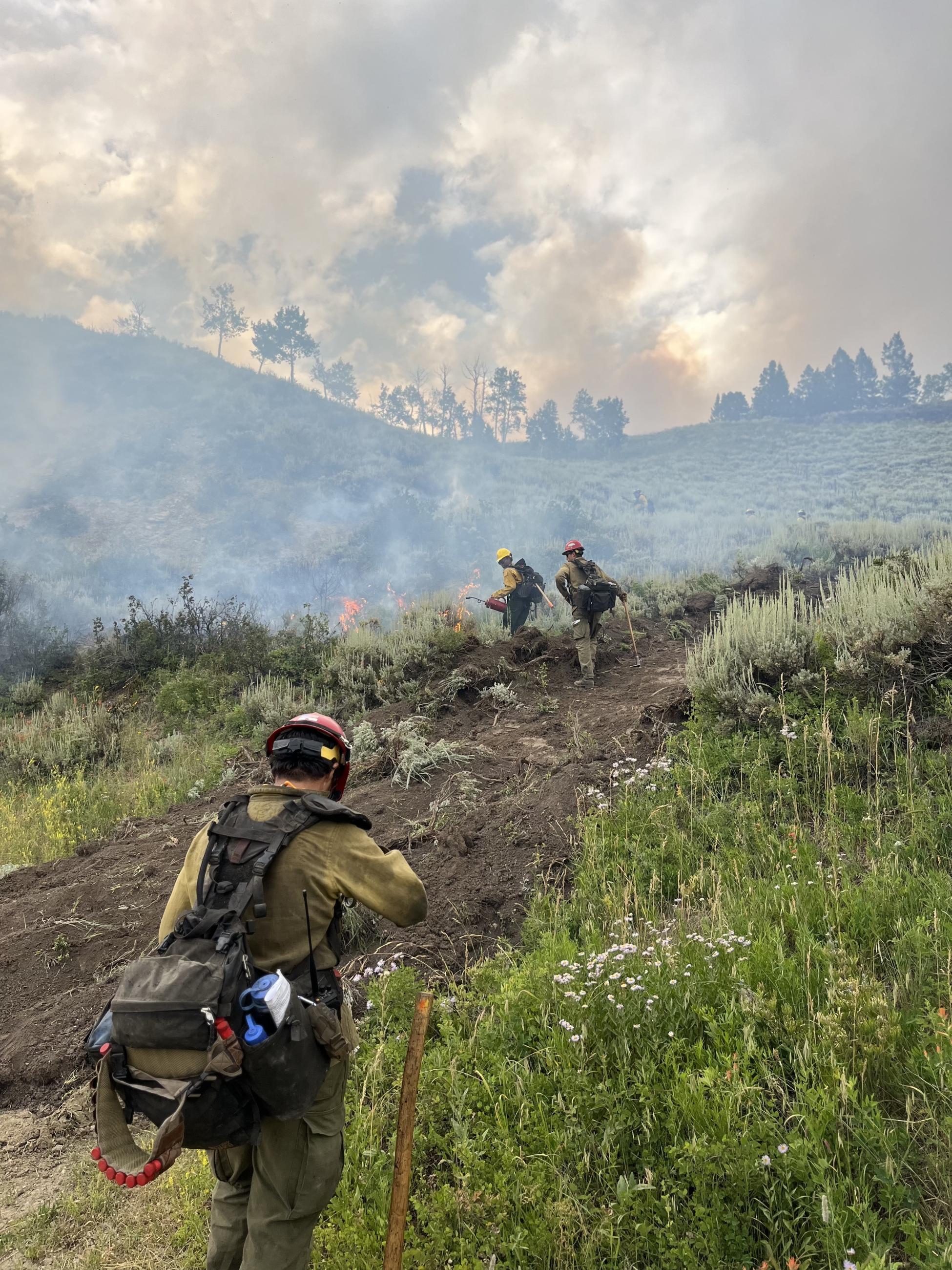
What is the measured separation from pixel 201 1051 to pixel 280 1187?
765 mm

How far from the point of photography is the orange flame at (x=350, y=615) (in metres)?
14.6

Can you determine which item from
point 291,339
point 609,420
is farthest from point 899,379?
point 291,339

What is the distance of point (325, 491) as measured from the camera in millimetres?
33344

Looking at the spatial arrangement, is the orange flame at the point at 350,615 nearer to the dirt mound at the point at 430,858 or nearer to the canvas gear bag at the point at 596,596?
the canvas gear bag at the point at 596,596

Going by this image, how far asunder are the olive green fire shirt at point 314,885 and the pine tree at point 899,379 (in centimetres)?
7330

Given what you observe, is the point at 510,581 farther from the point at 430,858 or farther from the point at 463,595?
the point at 430,858

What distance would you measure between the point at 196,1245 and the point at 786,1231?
2.24 metres

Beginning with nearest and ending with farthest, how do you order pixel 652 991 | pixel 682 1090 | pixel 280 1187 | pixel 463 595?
pixel 280 1187 → pixel 682 1090 → pixel 652 991 → pixel 463 595

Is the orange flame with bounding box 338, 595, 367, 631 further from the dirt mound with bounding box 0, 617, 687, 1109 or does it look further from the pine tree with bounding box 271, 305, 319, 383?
the pine tree with bounding box 271, 305, 319, 383

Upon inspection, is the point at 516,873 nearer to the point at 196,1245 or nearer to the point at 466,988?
the point at 466,988

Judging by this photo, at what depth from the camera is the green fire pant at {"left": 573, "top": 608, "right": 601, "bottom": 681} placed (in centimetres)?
1037

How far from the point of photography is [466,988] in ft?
12.6

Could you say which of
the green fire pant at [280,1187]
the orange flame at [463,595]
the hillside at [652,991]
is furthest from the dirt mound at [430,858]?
the orange flame at [463,595]

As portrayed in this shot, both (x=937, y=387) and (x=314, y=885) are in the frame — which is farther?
(x=937, y=387)
